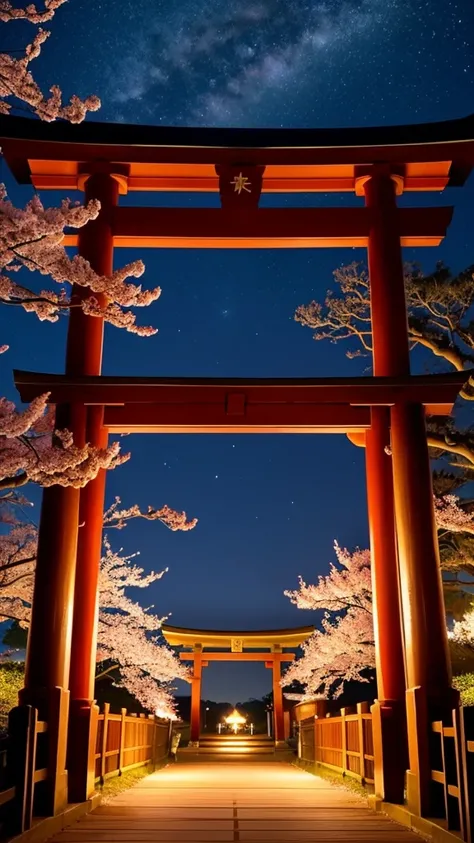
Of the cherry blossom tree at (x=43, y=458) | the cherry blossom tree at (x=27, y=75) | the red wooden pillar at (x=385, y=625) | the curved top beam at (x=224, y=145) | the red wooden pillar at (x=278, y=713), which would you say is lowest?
the red wooden pillar at (x=278, y=713)

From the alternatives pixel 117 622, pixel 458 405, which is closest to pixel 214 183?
pixel 458 405

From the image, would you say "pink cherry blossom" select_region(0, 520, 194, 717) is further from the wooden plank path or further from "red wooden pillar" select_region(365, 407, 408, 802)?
"red wooden pillar" select_region(365, 407, 408, 802)

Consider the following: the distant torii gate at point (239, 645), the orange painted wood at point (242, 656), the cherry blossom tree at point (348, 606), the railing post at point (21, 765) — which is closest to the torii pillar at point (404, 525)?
the railing post at point (21, 765)

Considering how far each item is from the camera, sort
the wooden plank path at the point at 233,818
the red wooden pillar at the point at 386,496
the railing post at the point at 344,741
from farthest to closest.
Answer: the railing post at the point at 344,741 < the red wooden pillar at the point at 386,496 < the wooden plank path at the point at 233,818

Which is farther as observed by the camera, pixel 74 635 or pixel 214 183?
pixel 214 183

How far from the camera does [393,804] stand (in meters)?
7.61

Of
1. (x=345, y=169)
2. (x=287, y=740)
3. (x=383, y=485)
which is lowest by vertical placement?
(x=287, y=740)

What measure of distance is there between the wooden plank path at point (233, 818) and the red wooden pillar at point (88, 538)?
64 centimetres

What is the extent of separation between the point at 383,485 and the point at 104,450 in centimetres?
360

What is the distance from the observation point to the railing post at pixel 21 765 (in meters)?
5.54

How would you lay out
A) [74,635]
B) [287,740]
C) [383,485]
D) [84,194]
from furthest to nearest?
[287,740]
[84,194]
[383,485]
[74,635]

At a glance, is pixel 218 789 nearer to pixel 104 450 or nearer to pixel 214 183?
pixel 104 450

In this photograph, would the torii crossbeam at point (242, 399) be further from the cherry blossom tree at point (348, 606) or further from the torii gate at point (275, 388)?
the cherry blossom tree at point (348, 606)

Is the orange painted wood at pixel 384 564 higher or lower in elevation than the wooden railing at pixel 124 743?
higher
